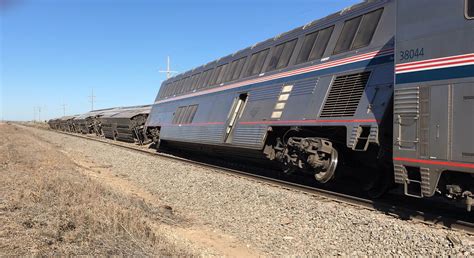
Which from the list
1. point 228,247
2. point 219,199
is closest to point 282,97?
point 219,199

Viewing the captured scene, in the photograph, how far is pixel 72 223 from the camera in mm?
5715

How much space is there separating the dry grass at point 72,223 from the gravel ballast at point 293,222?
47.9 inches

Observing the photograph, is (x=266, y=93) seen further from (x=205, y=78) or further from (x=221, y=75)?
(x=205, y=78)

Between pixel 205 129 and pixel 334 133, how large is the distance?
22.7 feet

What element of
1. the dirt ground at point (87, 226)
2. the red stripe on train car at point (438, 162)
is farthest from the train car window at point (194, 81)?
the red stripe on train car at point (438, 162)

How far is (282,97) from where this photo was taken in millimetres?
10867

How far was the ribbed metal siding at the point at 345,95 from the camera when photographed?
836cm

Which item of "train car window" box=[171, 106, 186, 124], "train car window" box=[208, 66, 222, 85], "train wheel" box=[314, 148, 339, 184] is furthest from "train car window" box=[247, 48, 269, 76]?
"train car window" box=[171, 106, 186, 124]

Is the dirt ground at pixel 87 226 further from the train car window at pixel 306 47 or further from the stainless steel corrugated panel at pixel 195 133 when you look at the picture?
the stainless steel corrugated panel at pixel 195 133

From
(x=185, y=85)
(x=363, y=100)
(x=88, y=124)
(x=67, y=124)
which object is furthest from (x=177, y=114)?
(x=67, y=124)

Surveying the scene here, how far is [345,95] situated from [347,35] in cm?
153

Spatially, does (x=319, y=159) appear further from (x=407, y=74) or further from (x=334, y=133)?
(x=407, y=74)

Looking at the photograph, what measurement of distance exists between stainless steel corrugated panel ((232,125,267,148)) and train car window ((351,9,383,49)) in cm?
355

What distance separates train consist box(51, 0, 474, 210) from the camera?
6.02 metres
